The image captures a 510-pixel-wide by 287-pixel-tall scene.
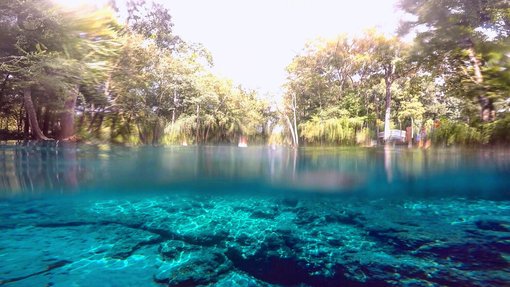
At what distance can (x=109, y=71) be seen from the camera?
8.38 meters

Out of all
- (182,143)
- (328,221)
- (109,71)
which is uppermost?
(109,71)

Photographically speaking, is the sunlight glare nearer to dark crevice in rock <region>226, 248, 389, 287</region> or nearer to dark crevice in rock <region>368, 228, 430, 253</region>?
dark crevice in rock <region>226, 248, 389, 287</region>

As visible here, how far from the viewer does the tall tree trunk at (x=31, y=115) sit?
8.85 metres

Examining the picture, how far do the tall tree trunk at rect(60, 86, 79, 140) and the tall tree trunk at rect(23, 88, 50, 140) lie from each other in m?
0.79

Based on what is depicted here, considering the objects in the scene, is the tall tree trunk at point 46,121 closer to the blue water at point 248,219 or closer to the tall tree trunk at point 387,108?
the blue water at point 248,219

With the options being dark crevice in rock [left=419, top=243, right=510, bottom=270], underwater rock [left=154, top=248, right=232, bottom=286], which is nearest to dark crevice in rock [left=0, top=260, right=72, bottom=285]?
underwater rock [left=154, top=248, right=232, bottom=286]

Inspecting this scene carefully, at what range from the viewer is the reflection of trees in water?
10688 millimetres

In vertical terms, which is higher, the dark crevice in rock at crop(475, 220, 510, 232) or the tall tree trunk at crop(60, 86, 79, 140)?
the tall tree trunk at crop(60, 86, 79, 140)

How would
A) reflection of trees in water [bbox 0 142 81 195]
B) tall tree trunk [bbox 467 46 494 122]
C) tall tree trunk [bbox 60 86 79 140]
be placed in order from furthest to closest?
reflection of trees in water [bbox 0 142 81 195] < tall tree trunk [bbox 467 46 494 122] < tall tree trunk [bbox 60 86 79 140]

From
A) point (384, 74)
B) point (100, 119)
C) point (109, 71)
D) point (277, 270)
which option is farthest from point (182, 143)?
point (384, 74)

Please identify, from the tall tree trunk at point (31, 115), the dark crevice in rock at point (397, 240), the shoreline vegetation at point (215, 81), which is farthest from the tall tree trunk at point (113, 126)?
the dark crevice in rock at point (397, 240)

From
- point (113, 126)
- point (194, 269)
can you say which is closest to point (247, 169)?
point (113, 126)

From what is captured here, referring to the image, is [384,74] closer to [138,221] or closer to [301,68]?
[301,68]

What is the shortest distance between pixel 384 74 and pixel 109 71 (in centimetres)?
967
